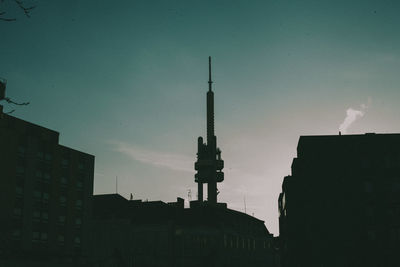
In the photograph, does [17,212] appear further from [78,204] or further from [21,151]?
[78,204]

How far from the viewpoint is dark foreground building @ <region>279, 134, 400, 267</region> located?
65938mm

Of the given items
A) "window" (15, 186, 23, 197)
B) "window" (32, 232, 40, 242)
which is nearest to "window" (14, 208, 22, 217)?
"window" (15, 186, 23, 197)

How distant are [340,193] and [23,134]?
46.8m

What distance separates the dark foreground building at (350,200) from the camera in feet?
216

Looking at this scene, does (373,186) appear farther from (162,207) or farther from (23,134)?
(23,134)

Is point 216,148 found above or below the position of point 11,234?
above

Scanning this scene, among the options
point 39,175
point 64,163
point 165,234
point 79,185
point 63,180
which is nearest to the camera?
point 39,175

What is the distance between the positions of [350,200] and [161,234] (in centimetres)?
3424

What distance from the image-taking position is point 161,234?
282 feet

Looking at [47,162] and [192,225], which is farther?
[192,225]

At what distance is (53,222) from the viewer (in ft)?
231

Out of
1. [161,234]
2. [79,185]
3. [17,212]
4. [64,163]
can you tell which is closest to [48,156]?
[64,163]

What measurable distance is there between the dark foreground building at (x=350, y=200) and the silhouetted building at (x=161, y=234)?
18254 mm

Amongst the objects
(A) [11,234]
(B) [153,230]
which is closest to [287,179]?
(B) [153,230]
